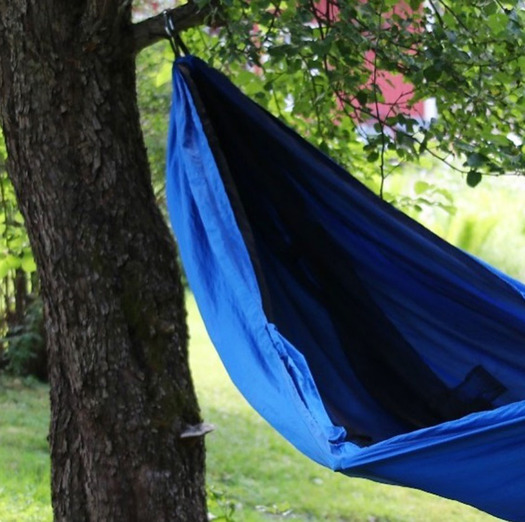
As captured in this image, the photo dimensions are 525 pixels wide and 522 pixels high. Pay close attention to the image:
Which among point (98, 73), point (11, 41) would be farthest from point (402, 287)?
point (11, 41)

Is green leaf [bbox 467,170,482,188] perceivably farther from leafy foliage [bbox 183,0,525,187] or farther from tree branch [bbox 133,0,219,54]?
tree branch [bbox 133,0,219,54]

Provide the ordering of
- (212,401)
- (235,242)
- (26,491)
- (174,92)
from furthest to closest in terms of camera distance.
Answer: (212,401), (26,491), (174,92), (235,242)

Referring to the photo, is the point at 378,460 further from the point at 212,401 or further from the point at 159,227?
the point at 212,401

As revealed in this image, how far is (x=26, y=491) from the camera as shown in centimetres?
419

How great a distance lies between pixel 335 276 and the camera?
270 centimetres

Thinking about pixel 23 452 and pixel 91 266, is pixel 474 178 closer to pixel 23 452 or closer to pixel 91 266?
pixel 91 266

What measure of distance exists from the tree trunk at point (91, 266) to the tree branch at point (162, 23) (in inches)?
3.3

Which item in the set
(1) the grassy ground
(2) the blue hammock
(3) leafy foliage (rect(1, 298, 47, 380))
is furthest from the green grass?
(2) the blue hammock

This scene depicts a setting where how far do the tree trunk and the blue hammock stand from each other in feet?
0.54

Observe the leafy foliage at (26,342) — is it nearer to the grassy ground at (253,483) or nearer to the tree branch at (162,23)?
the grassy ground at (253,483)

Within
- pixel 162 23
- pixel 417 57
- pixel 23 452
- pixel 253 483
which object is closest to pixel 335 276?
pixel 417 57

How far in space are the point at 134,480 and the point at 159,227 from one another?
2.03 feet

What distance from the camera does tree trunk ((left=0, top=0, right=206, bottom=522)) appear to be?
8.02 feet

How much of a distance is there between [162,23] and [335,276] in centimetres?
79
